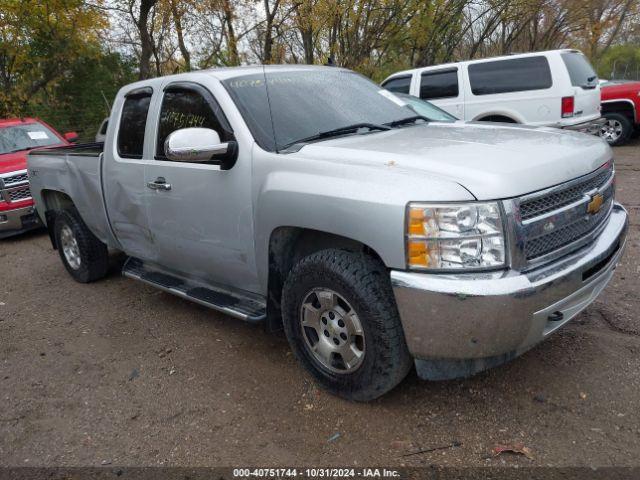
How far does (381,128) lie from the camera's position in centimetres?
348

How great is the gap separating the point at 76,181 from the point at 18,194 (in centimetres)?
324

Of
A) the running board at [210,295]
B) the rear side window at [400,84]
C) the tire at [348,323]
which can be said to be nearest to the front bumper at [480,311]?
the tire at [348,323]

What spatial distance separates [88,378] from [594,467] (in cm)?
298

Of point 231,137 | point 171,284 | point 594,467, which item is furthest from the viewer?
point 171,284

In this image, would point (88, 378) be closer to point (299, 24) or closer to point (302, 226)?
point (302, 226)

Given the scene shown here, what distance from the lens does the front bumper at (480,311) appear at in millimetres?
2297

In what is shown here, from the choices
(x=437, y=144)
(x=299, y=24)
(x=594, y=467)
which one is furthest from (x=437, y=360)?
(x=299, y=24)

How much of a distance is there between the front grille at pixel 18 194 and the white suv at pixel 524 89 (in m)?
6.94

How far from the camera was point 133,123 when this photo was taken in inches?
165

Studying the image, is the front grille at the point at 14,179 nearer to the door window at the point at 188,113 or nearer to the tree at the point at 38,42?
the door window at the point at 188,113

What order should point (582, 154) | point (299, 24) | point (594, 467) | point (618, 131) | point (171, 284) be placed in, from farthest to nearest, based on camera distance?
point (299, 24) < point (618, 131) < point (171, 284) < point (582, 154) < point (594, 467)

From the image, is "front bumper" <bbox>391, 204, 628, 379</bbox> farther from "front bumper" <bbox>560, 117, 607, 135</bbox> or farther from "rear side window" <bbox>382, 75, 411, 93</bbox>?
"rear side window" <bbox>382, 75, 411, 93</bbox>

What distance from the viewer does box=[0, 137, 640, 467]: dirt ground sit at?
2607mm

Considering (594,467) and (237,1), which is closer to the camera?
(594,467)
